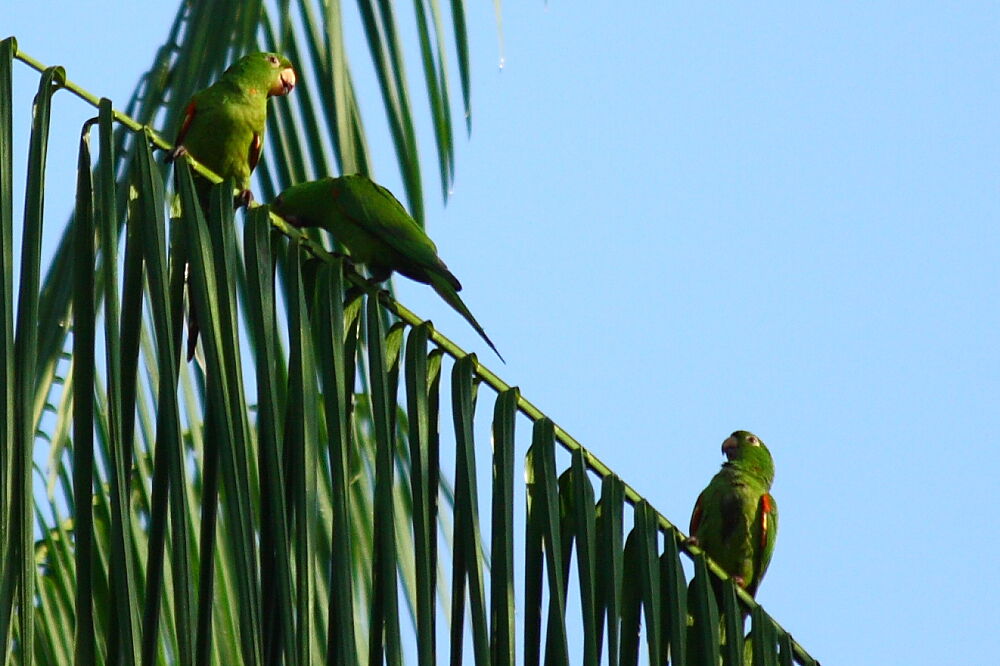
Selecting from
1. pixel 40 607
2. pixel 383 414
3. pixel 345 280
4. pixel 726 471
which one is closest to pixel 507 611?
pixel 383 414

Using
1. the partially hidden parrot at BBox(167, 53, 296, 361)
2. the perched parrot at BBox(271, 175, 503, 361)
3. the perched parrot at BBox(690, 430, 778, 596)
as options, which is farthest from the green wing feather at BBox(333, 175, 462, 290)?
the perched parrot at BBox(690, 430, 778, 596)

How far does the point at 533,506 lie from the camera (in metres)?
2.14

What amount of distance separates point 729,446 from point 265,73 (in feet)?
7.14

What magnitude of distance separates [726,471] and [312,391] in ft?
8.94

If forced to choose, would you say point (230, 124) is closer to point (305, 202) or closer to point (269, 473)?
point (305, 202)

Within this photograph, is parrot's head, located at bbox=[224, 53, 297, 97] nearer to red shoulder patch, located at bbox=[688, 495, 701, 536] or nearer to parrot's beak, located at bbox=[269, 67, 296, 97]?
parrot's beak, located at bbox=[269, 67, 296, 97]

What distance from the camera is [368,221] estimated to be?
2971 millimetres

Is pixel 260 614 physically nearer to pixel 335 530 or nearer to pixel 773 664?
pixel 335 530

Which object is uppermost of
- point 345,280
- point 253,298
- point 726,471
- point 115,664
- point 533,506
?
point 726,471

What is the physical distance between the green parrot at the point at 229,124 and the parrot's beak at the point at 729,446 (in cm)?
198

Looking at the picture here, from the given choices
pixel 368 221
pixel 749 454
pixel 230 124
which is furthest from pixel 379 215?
pixel 749 454

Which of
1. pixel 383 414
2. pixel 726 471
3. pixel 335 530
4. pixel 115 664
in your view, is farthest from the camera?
pixel 726 471

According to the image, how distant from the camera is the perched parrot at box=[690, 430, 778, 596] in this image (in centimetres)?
421

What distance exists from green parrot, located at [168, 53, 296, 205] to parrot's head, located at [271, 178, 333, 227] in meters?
0.33
